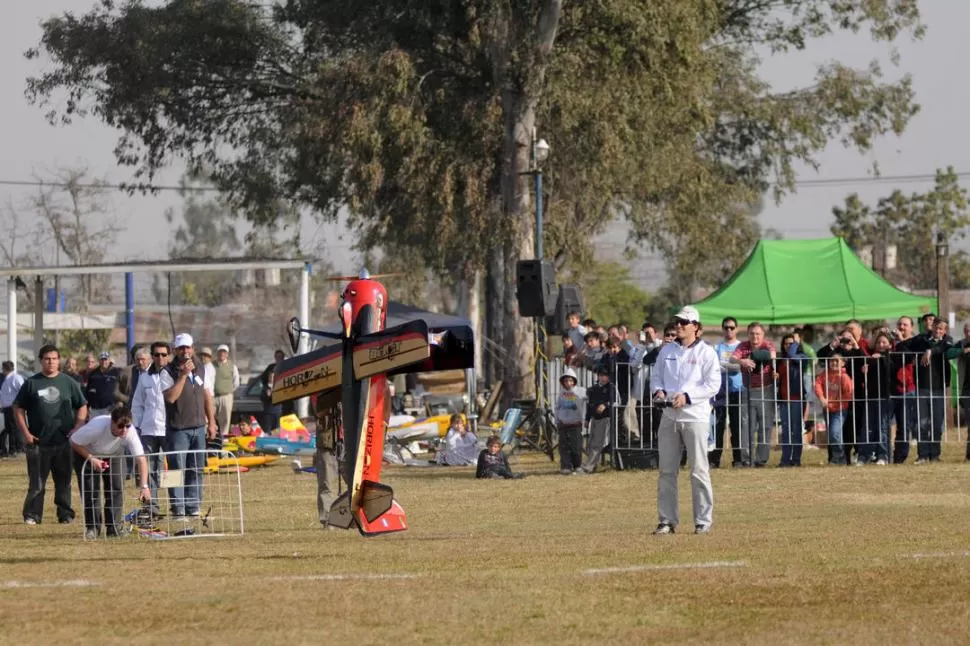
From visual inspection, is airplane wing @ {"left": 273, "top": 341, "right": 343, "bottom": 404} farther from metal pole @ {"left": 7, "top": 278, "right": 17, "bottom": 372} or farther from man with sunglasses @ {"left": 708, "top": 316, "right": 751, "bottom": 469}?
metal pole @ {"left": 7, "top": 278, "right": 17, "bottom": 372}

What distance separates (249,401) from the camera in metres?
39.2

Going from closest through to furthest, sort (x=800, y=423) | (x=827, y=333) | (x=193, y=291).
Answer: (x=800, y=423) < (x=827, y=333) < (x=193, y=291)

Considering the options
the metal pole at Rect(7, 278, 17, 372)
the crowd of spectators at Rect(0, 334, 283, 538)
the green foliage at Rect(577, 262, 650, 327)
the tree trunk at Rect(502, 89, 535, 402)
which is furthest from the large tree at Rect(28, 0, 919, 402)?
the green foliage at Rect(577, 262, 650, 327)

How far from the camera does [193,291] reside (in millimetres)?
100125

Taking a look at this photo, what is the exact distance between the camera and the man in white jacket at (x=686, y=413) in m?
13.6

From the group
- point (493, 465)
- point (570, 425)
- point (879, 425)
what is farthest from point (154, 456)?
point (879, 425)

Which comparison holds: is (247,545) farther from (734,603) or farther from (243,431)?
(243,431)

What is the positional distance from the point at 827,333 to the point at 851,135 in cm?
1798

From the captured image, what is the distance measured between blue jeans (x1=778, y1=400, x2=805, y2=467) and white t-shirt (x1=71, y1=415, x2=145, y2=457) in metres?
9.87

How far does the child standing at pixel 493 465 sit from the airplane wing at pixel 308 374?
29.6ft

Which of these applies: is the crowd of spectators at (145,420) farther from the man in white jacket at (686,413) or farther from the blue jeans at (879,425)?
the blue jeans at (879,425)

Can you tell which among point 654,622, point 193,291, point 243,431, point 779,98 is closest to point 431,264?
point 779,98

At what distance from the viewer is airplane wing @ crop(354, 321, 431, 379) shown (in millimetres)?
12070

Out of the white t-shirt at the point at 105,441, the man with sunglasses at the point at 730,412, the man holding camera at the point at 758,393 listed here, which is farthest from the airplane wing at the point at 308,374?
the man holding camera at the point at 758,393
